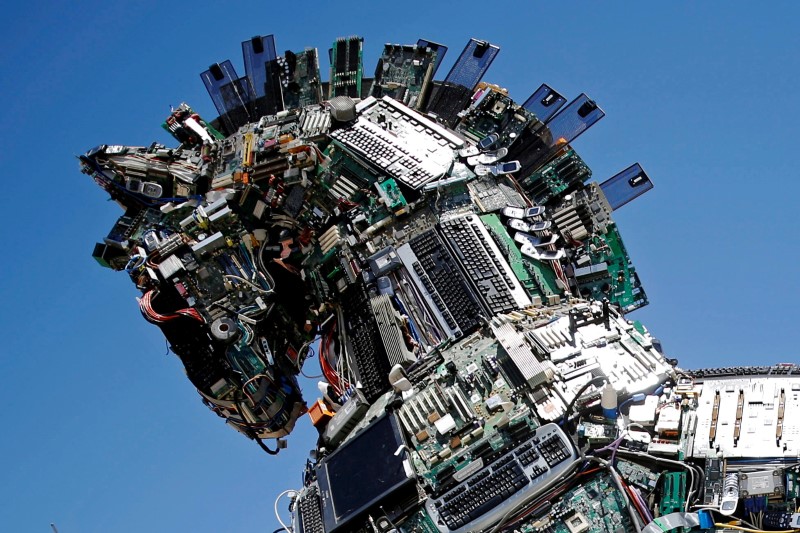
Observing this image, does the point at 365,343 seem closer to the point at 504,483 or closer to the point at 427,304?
the point at 427,304

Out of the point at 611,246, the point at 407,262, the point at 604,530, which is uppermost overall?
the point at 407,262

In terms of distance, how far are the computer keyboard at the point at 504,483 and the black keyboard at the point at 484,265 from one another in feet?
16.8

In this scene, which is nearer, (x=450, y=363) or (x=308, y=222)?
(x=450, y=363)

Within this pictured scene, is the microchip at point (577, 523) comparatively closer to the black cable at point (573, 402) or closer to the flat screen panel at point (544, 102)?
the black cable at point (573, 402)

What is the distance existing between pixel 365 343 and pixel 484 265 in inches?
144

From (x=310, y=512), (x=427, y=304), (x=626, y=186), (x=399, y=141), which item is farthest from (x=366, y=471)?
(x=626, y=186)

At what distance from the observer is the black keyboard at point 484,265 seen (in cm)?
3272

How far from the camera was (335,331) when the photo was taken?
35594 mm

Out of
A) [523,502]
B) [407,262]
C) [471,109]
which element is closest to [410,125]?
[471,109]

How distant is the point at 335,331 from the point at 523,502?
948 cm

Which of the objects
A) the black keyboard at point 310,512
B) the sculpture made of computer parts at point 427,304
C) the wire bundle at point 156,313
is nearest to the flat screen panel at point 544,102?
the sculpture made of computer parts at point 427,304

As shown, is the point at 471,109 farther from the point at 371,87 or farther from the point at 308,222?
the point at 308,222

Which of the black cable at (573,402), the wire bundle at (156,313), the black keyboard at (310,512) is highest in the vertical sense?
the wire bundle at (156,313)

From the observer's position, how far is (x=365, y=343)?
112ft
